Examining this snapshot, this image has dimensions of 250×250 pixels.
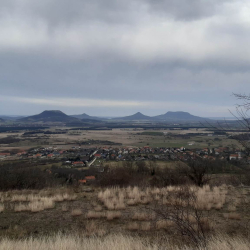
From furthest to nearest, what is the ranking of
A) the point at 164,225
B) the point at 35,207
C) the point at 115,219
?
the point at 35,207 < the point at 115,219 < the point at 164,225

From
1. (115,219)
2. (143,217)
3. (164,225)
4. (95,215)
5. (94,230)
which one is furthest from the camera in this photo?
(95,215)

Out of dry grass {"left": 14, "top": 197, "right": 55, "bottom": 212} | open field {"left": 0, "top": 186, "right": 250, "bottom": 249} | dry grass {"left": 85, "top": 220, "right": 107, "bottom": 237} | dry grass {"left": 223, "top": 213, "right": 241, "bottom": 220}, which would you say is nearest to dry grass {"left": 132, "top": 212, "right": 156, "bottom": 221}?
open field {"left": 0, "top": 186, "right": 250, "bottom": 249}

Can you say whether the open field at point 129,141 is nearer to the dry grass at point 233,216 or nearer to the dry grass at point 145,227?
the dry grass at point 233,216

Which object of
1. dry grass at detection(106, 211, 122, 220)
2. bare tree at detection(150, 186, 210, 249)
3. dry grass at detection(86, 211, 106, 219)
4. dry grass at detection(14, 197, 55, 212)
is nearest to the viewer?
bare tree at detection(150, 186, 210, 249)

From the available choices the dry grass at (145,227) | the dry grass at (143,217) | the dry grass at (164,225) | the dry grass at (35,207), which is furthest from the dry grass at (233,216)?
the dry grass at (35,207)

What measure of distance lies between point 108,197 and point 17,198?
3432mm

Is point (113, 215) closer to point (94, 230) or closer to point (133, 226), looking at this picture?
point (133, 226)

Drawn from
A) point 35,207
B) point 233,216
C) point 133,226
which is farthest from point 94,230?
point 233,216

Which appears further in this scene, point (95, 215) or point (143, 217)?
point (95, 215)

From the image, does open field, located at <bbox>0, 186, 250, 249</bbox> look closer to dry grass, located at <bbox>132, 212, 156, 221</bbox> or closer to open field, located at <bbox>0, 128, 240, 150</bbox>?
dry grass, located at <bbox>132, 212, 156, 221</bbox>

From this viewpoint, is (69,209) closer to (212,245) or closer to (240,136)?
(212,245)

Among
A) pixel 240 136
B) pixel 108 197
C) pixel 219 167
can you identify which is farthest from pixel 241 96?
pixel 219 167

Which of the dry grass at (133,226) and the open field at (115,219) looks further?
the dry grass at (133,226)

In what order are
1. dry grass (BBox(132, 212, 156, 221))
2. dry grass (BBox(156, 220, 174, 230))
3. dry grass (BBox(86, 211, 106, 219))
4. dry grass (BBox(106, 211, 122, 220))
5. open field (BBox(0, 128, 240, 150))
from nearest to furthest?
dry grass (BBox(156, 220, 174, 230)) < dry grass (BBox(132, 212, 156, 221)) < dry grass (BBox(106, 211, 122, 220)) < dry grass (BBox(86, 211, 106, 219)) < open field (BBox(0, 128, 240, 150))
